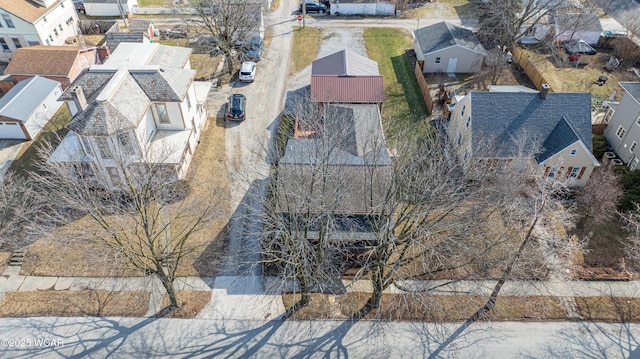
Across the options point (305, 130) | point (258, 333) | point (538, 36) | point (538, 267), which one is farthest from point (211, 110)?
point (538, 36)

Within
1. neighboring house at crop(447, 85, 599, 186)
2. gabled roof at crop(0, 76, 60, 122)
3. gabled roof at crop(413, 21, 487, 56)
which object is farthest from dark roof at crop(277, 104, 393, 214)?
gabled roof at crop(0, 76, 60, 122)

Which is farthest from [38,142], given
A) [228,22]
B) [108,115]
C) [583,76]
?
[583,76]

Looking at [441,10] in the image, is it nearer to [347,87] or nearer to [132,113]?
[347,87]

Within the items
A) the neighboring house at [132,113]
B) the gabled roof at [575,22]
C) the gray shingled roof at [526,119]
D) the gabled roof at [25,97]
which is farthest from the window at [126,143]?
the gabled roof at [575,22]

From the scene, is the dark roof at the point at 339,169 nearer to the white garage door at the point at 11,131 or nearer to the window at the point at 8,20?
the white garage door at the point at 11,131

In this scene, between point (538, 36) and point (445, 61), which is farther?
point (538, 36)

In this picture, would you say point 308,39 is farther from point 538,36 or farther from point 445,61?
point 538,36
